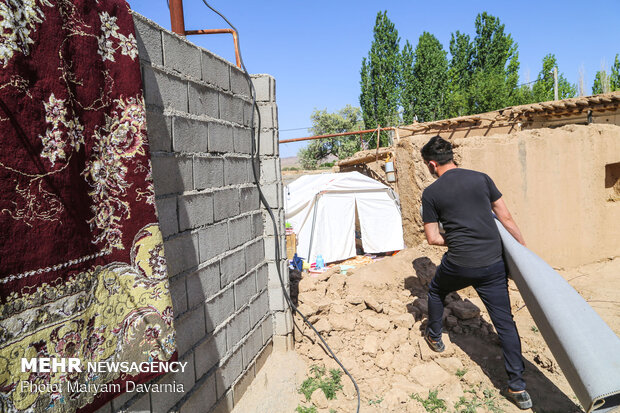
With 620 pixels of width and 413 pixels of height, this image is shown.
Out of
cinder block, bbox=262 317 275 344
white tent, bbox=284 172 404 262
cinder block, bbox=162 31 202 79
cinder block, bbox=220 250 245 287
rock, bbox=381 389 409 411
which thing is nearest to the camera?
cinder block, bbox=162 31 202 79

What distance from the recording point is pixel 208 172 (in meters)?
2.32

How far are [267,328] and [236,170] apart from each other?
1535mm

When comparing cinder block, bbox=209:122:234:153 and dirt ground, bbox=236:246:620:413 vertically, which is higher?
cinder block, bbox=209:122:234:153

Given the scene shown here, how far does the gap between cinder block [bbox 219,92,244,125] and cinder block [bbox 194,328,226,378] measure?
5.17ft

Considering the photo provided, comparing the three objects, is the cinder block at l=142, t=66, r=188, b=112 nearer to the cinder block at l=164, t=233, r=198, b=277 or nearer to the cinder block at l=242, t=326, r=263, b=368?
the cinder block at l=164, t=233, r=198, b=277

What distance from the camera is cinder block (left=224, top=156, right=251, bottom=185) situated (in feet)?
8.45

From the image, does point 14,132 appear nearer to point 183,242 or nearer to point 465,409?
point 183,242

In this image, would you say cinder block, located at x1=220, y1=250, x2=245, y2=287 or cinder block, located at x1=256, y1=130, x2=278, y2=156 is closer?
cinder block, located at x1=220, y1=250, x2=245, y2=287

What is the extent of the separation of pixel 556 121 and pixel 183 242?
13.1m

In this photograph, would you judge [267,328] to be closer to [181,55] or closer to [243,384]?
[243,384]

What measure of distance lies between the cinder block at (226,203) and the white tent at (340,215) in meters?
7.04

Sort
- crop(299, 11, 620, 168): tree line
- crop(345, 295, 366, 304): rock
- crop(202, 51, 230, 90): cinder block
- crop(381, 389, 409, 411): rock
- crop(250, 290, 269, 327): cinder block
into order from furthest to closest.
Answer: crop(299, 11, 620, 168): tree line < crop(345, 295, 366, 304): rock < crop(250, 290, 269, 327): cinder block < crop(381, 389, 409, 411): rock < crop(202, 51, 230, 90): cinder block

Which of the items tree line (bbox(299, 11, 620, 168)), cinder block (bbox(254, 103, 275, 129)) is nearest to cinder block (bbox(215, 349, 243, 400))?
cinder block (bbox(254, 103, 275, 129))

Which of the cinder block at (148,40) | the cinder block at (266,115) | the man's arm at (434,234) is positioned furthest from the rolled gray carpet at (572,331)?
the cinder block at (148,40)
